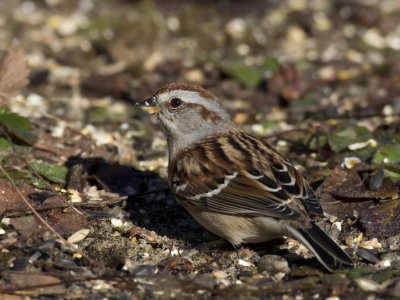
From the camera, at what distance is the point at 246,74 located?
6941 mm

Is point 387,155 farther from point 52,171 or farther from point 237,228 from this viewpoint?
point 52,171

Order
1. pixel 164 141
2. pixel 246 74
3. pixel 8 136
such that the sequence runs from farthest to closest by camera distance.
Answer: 1. pixel 246 74
2. pixel 164 141
3. pixel 8 136

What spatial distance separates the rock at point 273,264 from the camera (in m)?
3.74

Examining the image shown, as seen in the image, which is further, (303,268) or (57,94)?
(57,94)

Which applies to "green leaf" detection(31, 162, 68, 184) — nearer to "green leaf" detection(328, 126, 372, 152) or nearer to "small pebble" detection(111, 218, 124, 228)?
"small pebble" detection(111, 218, 124, 228)

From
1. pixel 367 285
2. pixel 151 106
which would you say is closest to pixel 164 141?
pixel 151 106

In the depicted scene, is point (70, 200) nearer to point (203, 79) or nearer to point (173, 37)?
point (203, 79)

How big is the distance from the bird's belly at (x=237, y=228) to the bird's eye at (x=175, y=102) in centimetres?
84

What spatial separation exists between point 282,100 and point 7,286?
3.82m

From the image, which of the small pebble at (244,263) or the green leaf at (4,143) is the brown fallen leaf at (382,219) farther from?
the green leaf at (4,143)

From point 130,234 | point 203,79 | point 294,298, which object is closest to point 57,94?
point 203,79

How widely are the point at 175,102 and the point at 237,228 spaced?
1.07 m

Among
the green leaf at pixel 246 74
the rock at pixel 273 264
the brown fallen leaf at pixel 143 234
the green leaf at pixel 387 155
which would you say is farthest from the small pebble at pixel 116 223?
the green leaf at pixel 246 74

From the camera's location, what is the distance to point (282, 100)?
6.54 meters
